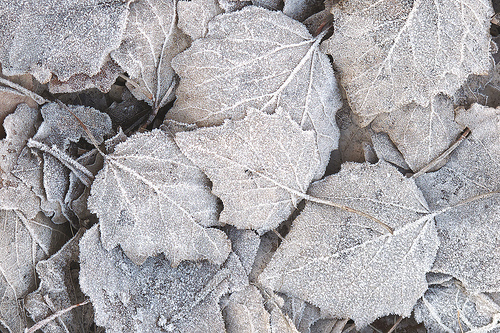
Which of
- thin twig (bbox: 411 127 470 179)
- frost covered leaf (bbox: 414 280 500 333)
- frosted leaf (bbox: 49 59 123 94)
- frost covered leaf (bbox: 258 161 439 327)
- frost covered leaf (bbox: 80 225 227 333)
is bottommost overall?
frost covered leaf (bbox: 414 280 500 333)

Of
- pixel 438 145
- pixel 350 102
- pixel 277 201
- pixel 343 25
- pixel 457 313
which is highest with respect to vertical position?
pixel 343 25

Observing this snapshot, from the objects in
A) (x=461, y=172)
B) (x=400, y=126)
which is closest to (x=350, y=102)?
(x=400, y=126)

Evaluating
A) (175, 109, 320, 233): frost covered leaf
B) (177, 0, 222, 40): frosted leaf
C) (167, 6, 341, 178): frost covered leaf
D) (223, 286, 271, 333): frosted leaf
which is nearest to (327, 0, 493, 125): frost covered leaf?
(167, 6, 341, 178): frost covered leaf

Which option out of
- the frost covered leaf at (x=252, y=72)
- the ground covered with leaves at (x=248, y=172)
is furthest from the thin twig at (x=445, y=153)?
the frost covered leaf at (x=252, y=72)

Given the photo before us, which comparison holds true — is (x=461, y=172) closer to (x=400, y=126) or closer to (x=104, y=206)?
(x=400, y=126)

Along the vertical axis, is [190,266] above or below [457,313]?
above

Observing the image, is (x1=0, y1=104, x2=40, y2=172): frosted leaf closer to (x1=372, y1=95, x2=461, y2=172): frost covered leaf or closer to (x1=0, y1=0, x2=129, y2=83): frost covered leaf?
(x1=0, y1=0, x2=129, y2=83): frost covered leaf

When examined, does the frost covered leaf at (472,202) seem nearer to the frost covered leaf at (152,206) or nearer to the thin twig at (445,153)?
the thin twig at (445,153)

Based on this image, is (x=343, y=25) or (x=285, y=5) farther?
(x=285, y=5)
